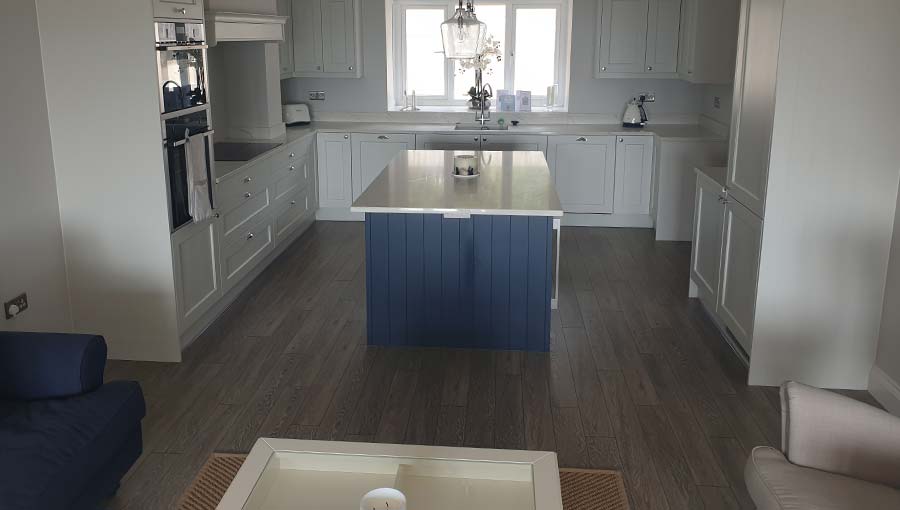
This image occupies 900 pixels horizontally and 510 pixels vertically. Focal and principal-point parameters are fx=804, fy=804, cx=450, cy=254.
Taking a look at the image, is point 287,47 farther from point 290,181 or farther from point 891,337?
point 891,337

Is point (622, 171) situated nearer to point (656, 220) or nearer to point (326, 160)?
point (656, 220)

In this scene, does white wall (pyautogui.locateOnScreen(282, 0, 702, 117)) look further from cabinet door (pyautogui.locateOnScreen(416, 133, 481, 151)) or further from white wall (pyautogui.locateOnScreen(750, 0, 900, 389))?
white wall (pyautogui.locateOnScreen(750, 0, 900, 389))

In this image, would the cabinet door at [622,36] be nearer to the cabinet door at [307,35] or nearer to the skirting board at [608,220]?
the skirting board at [608,220]

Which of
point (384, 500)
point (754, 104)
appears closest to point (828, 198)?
point (754, 104)

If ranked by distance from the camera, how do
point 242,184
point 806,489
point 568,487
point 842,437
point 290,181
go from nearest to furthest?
point 806,489, point 842,437, point 568,487, point 242,184, point 290,181

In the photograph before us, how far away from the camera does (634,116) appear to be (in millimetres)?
7074

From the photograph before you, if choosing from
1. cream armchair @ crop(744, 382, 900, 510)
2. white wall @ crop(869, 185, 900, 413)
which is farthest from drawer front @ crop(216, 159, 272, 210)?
white wall @ crop(869, 185, 900, 413)

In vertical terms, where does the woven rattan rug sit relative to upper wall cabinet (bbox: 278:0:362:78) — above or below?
below

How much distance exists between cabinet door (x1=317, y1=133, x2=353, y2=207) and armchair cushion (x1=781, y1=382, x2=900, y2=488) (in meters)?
5.18

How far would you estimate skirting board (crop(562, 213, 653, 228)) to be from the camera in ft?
23.0

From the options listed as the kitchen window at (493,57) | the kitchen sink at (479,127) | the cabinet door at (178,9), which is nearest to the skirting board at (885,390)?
the cabinet door at (178,9)

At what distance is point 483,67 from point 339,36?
132cm

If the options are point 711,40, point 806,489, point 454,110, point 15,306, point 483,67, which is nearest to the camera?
point 806,489

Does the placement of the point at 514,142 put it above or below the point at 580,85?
below
